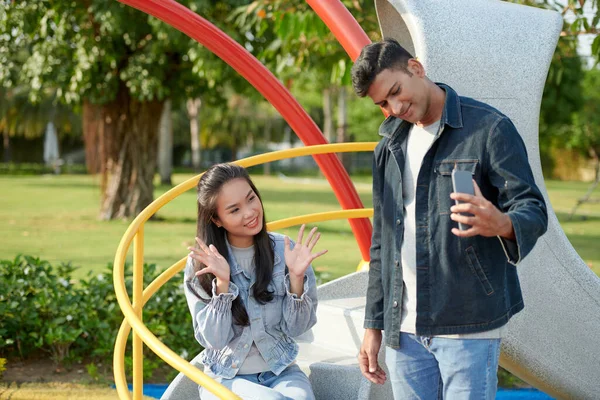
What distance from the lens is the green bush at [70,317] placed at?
486 cm

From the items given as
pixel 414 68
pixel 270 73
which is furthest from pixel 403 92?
pixel 270 73

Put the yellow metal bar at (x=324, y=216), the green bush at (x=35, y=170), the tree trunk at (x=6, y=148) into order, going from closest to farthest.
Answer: the yellow metal bar at (x=324, y=216) < the green bush at (x=35, y=170) < the tree trunk at (x=6, y=148)

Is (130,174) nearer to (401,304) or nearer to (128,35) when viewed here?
(128,35)

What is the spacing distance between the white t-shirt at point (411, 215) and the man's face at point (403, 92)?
0.08 m

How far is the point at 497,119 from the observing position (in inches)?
83.5

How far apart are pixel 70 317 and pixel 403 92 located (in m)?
3.38

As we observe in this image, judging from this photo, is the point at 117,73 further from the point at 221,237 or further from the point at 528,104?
the point at 221,237

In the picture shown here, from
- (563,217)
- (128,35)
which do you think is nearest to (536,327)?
(128,35)

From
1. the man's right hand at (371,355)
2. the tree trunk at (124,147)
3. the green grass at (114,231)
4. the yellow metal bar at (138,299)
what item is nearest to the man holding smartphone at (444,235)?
the man's right hand at (371,355)

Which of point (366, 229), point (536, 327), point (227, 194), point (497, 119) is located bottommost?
point (536, 327)

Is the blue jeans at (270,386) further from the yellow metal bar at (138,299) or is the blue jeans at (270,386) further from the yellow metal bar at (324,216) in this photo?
the yellow metal bar at (324,216)

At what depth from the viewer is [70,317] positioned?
15.9 ft

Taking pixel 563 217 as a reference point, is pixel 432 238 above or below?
above

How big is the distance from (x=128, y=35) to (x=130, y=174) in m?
2.58
